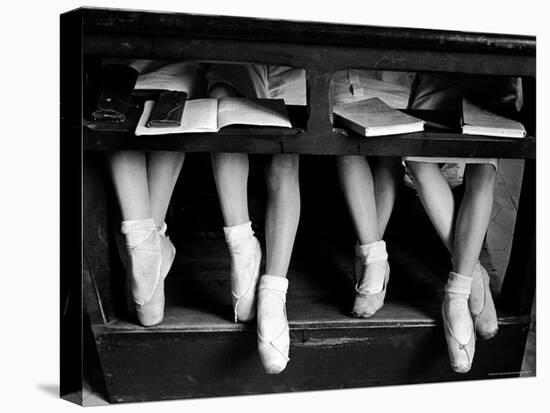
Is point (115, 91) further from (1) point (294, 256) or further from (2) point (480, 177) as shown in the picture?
(2) point (480, 177)

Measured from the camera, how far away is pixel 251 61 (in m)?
1.81

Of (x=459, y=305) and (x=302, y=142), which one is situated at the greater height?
(x=302, y=142)

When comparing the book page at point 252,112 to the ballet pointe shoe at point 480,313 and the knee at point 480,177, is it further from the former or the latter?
the ballet pointe shoe at point 480,313

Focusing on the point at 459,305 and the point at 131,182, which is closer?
the point at 131,182

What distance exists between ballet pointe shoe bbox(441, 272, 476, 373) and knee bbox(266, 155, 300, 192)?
0.43 metres

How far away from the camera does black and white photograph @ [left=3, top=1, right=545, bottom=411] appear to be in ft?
5.94

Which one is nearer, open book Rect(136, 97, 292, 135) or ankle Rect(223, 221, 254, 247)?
open book Rect(136, 97, 292, 135)

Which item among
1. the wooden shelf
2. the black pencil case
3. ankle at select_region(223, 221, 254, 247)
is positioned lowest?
ankle at select_region(223, 221, 254, 247)

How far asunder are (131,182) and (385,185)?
0.55m

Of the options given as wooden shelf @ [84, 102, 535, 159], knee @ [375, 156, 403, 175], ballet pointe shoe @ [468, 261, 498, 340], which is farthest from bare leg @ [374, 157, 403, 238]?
ballet pointe shoe @ [468, 261, 498, 340]

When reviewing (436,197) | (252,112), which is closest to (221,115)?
(252,112)

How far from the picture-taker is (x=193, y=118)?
1828 millimetres

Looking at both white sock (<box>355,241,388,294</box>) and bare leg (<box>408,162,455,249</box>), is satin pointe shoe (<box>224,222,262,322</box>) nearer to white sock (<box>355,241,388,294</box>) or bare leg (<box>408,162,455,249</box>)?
white sock (<box>355,241,388,294</box>)

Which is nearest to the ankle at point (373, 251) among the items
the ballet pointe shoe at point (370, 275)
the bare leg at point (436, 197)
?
the ballet pointe shoe at point (370, 275)
